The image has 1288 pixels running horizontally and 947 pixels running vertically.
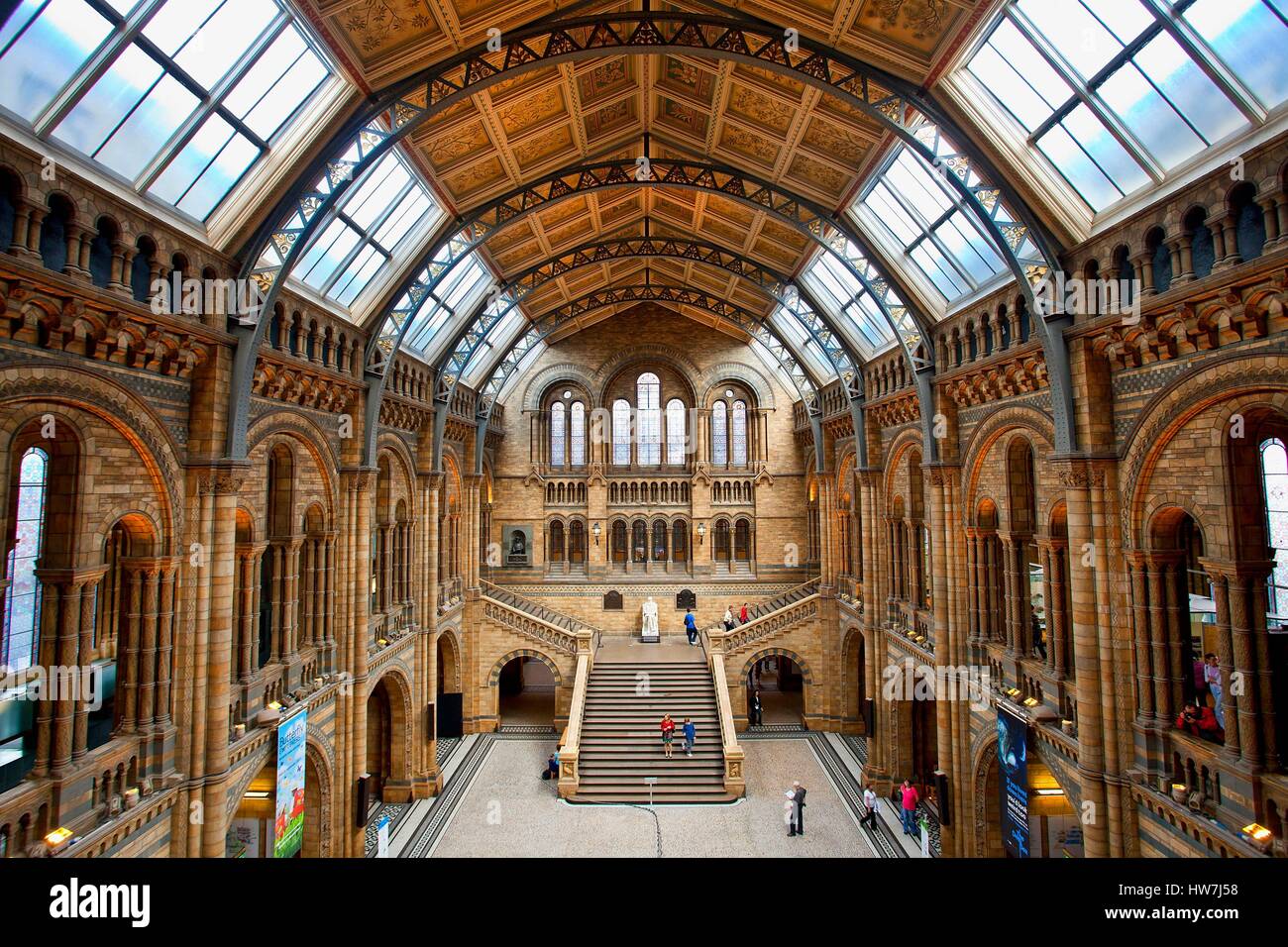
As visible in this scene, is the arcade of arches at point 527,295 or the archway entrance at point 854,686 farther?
the archway entrance at point 854,686

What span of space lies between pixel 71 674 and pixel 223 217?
7.30 meters

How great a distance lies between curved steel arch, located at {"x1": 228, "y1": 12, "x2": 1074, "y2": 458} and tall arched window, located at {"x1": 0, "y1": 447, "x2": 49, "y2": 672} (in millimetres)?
2859

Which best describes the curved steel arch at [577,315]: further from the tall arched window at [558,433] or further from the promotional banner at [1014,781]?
the promotional banner at [1014,781]

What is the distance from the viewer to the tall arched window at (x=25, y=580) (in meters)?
10.5

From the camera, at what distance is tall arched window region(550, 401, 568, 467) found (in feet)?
106

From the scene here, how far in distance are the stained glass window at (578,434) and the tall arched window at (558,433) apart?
1.23ft

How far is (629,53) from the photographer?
11.8m

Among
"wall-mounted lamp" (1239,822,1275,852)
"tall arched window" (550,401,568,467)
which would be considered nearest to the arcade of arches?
"wall-mounted lamp" (1239,822,1275,852)

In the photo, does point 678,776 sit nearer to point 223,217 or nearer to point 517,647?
point 517,647

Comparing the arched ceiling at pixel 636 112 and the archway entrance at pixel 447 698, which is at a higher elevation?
the arched ceiling at pixel 636 112

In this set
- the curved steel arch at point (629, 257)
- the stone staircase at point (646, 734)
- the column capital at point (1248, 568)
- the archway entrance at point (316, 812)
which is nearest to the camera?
the column capital at point (1248, 568)

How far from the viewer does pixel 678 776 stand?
21.1 metres

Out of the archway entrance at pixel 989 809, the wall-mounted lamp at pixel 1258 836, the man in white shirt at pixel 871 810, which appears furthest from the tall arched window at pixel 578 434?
the wall-mounted lamp at pixel 1258 836

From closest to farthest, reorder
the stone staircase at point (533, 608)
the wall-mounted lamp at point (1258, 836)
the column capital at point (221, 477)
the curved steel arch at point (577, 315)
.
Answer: the wall-mounted lamp at point (1258, 836), the column capital at point (221, 477), the curved steel arch at point (577, 315), the stone staircase at point (533, 608)
